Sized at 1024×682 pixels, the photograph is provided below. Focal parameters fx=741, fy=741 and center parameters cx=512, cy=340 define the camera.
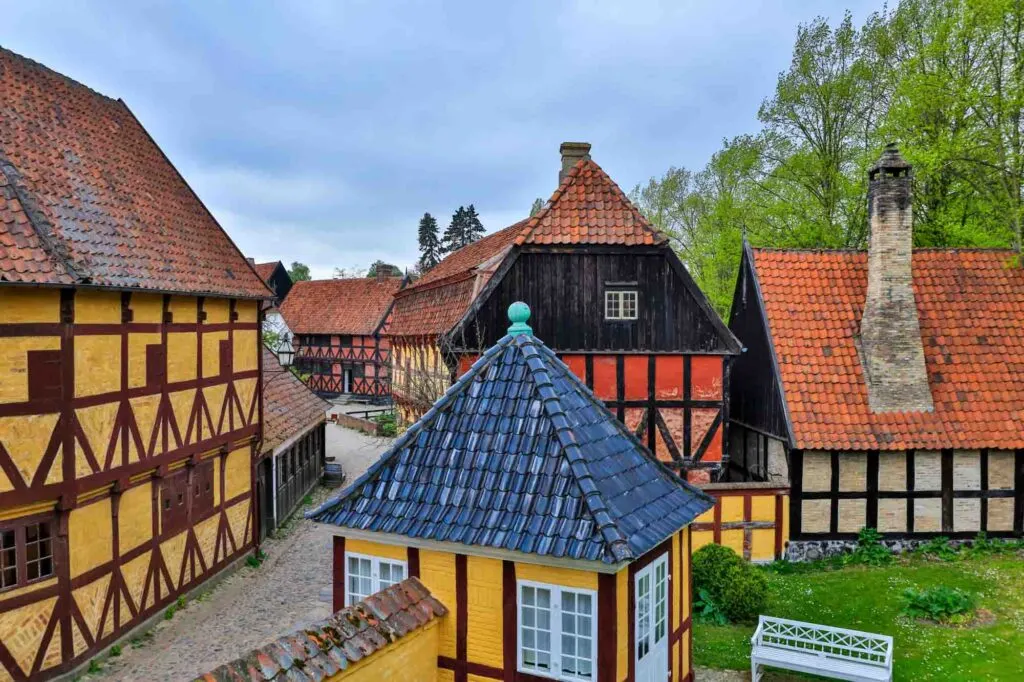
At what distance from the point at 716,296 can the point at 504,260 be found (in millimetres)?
13476

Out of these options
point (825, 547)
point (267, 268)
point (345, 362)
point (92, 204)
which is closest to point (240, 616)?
point (92, 204)

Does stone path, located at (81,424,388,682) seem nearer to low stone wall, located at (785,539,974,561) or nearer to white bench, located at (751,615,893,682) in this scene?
white bench, located at (751,615,893,682)

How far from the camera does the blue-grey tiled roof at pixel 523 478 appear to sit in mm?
6652

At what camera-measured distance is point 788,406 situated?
14.9 metres

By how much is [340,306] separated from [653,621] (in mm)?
40207

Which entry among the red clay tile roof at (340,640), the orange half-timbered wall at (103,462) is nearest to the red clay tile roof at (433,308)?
the orange half-timbered wall at (103,462)

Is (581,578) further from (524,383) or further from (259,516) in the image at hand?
(259,516)

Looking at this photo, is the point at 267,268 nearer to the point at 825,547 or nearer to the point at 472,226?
the point at 472,226

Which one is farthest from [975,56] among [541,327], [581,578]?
[581,578]

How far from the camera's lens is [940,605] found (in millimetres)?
11680

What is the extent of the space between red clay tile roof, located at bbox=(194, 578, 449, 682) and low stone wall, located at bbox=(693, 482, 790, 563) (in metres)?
8.57

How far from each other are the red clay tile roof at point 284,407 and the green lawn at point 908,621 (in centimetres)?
1123

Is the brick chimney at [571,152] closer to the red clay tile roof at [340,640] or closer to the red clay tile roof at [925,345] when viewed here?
the red clay tile roof at [925,345]

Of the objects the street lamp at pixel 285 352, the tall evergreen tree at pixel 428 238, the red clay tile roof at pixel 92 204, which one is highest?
the tall evergreen tree at pixel 428 238
